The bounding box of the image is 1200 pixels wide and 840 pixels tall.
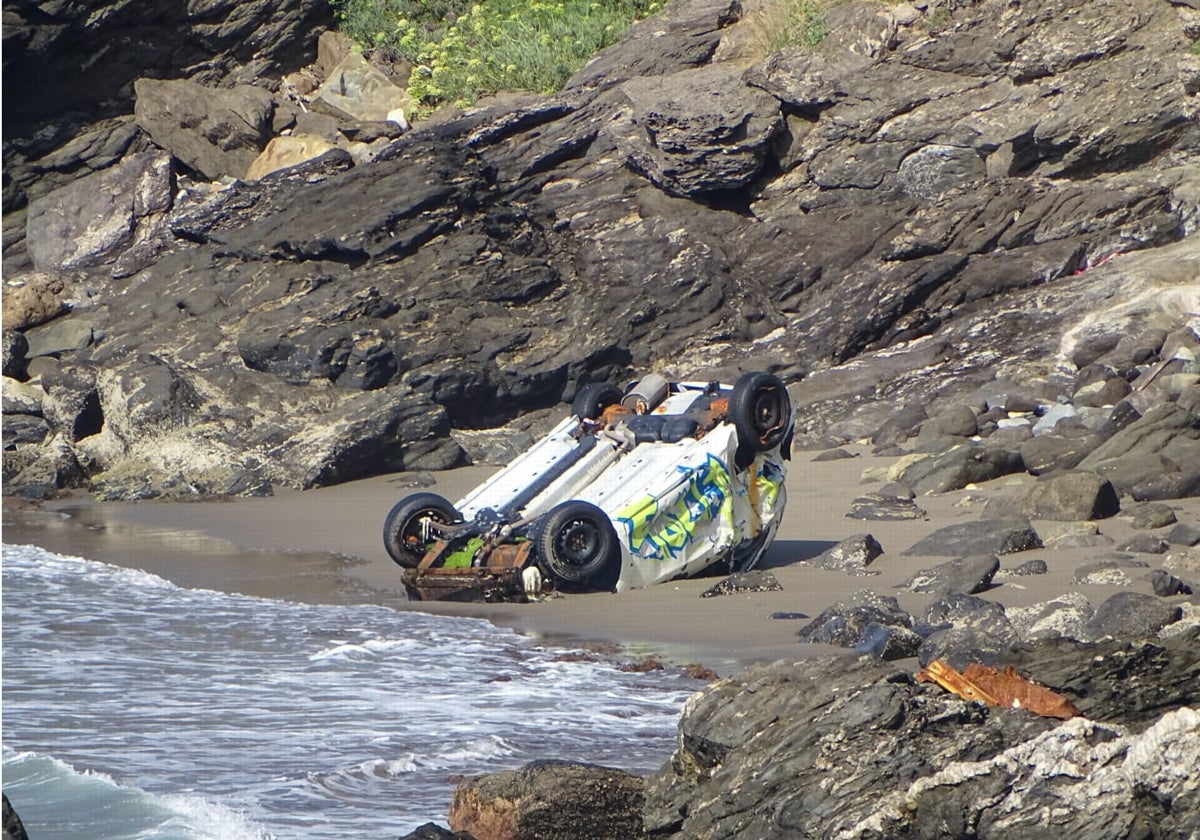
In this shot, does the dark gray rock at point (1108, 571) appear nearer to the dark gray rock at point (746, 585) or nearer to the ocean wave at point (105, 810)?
the dark gray rock at point (746, 585)

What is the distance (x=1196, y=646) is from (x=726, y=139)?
16674 millimetres

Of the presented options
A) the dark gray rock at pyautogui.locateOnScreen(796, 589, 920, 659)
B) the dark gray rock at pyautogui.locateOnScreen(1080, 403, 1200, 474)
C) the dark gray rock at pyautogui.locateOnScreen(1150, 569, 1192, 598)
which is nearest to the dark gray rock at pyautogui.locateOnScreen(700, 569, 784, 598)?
the dark gray rock at pyautogui.locateOnScreen(796, 589, 920, 659)

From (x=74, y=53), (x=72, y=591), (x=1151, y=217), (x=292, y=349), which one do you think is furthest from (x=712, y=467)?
(x=74, y=53)

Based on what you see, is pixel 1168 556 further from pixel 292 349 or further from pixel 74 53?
pixel 74 53

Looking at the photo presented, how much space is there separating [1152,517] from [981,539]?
127 cm

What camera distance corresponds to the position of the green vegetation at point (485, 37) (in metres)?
26.3

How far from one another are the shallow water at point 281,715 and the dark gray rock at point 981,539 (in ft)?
9.20

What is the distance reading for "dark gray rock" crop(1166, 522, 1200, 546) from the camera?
10055 mm

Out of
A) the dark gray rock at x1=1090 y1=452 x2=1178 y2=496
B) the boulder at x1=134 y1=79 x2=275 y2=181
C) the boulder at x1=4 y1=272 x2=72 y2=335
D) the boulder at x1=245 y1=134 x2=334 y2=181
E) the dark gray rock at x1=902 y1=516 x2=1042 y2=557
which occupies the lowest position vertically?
the dark gray rock at x1=902 y1=516 x2=1042 y2=557

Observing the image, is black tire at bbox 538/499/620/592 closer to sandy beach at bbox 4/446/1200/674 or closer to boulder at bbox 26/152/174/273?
sandy beach at bbox 4/446/1200/674

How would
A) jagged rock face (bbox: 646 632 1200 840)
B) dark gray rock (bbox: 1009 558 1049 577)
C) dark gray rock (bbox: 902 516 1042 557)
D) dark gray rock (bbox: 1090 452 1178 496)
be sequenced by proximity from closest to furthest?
1. jagged rock face (bbox: 646 632 1200 840)
2. dark gray rock (bbox: 1009 558 1049 577)
3. dark gray rock (bbox: 902 516 1042 557)
4. dark gray rock (bbox: 1090 452 1178 496)

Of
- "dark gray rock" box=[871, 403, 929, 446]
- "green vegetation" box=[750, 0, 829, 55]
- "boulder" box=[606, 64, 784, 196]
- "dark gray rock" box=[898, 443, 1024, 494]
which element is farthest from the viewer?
"green vegetation" box=[750, 0, 829, 55]

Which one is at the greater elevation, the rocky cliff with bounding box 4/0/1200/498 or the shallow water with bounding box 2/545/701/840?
the rocky cliff with bounding box 4/0/1200/498

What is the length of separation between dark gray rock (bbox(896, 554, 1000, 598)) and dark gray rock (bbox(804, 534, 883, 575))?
2.11 feet
